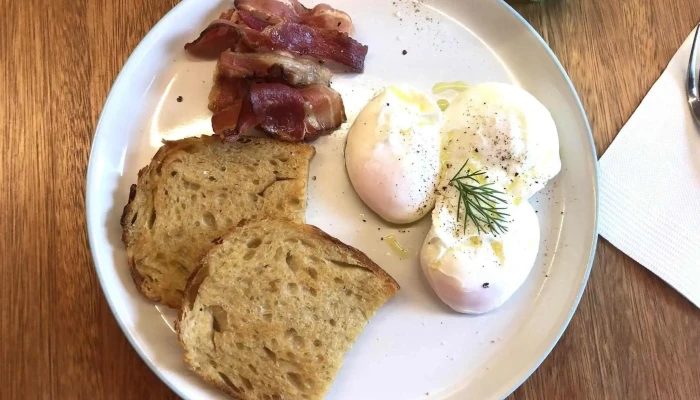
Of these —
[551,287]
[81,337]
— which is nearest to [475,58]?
[551,287]

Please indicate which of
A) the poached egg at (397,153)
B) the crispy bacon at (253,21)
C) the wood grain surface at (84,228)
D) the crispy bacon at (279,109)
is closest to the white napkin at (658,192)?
the wood grain surface at (84,228)

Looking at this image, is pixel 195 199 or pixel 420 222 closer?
pixel 195 199

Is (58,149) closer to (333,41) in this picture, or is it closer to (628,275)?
(333,41)

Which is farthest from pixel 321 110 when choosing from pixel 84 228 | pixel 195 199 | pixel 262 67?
pixel 84 228

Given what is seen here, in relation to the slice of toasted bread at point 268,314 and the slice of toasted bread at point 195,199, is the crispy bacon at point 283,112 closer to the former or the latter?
the slice of toasted bread at point 195,199

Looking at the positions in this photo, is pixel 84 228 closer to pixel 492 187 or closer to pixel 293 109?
pixel 293 109
